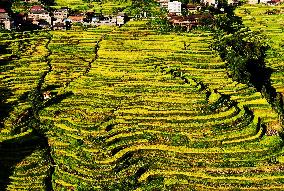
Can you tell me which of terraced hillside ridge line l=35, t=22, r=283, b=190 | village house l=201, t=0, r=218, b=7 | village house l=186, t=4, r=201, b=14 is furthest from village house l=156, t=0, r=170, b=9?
terraced hillside ridge line l=35, t=22, r=283, b=190

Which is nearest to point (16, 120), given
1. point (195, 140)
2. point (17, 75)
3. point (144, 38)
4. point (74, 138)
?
point (74, 138)

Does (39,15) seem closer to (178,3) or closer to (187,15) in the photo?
(178,3)

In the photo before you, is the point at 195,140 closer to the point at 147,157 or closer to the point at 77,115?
the point at 147,157

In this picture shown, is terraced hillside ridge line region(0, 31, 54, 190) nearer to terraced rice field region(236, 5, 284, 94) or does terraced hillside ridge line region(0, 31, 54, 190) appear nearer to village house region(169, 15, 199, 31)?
village house region(169, 15, 199, 31)

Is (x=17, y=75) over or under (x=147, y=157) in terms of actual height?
over

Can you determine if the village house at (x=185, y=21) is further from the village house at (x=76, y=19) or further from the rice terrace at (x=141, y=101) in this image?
the village house at (x=76, y=19)

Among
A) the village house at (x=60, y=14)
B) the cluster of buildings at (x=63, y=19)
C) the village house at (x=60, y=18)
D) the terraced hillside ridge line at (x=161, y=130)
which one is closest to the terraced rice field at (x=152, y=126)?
the terraced hillside ridge line at (x=161, y=130)

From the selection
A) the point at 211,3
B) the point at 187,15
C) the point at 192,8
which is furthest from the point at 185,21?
the point at 211,3
